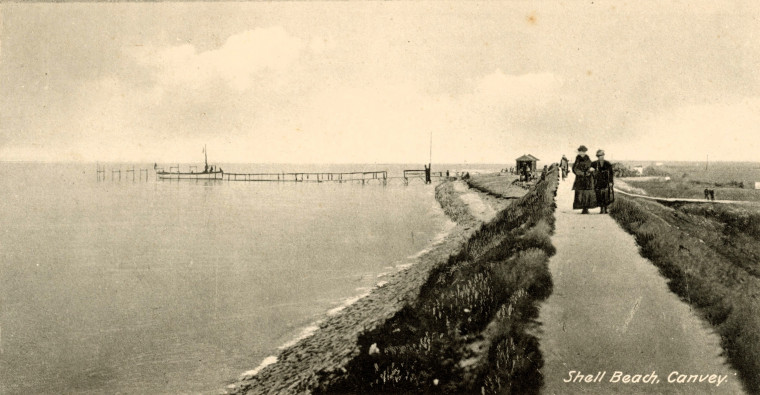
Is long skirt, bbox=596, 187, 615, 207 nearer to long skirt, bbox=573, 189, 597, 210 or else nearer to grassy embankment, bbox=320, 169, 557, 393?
long skirt, bbox=573, 189, 597, 210

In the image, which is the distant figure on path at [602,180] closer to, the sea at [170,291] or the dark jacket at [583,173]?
the dark jacket at [583,173]

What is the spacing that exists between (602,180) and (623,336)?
891 centimetres

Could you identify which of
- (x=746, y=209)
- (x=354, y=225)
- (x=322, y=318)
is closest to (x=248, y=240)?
(x=354, y=225)

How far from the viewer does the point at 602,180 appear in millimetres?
13641

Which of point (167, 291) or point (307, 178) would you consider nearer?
point (167, 291)

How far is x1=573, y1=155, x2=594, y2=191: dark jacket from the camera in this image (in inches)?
524

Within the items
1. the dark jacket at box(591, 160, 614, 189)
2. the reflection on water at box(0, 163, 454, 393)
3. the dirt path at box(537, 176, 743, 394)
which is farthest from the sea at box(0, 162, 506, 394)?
the dark jacket at box(591, 160, 614, 189)

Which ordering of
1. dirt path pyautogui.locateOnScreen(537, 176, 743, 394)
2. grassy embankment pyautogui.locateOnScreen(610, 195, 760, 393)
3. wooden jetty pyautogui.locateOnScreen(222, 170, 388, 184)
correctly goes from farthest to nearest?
1. wooden jetty pyautogui.locateOnScreen(222, 170, 388, 184)
2. grassy embankment pyautogui.locateOnScreen(610, 195, 760, 393)
3. dirt path pyautogui.locateOnScreen(537, 176, 743, 394)

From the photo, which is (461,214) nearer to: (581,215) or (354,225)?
(354,225)

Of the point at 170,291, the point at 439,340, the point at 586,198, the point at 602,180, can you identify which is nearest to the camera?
the point at 439,340

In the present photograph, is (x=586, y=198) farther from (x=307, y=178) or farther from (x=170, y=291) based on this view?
(x=307, y=178)

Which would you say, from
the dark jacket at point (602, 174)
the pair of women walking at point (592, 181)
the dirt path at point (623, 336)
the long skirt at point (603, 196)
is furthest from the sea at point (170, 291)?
the dark jacket at point (602, 174)

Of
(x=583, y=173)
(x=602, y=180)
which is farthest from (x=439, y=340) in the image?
(x=602, y=180)

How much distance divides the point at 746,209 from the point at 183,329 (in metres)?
24.2
